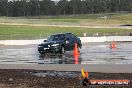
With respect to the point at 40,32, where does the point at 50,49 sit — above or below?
above

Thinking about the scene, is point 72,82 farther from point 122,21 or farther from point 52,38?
point 122,21

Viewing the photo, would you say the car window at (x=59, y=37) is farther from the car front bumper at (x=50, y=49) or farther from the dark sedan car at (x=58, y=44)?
the car front bumper at (x=50, y=49)

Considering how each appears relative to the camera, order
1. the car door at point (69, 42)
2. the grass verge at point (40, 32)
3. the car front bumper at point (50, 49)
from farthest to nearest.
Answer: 1. the grass verge at point (40, 32)
2. the car door at point (69, 42)
3. the car front bumper at point (50, 49)

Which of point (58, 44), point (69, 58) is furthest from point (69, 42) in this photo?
point (69, 58)

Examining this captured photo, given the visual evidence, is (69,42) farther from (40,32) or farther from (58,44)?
(40,32)

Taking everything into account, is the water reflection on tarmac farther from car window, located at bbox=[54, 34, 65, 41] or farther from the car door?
car window, located at bbox=[54, 34, 65, 41]

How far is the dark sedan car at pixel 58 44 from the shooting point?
30955mm

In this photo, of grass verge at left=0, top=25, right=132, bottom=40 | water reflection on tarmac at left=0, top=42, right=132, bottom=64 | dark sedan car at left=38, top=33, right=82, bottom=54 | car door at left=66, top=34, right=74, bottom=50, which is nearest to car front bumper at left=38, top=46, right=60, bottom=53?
dark sedan car at left=38, top=33, right=82, bottom=54

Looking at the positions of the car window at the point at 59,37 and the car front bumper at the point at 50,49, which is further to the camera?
the car window at the point at 59,37

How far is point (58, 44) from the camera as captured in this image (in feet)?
102

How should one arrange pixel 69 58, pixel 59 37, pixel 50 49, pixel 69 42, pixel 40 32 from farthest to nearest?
1. pixel 40 32
2. pixel 59 37
3. pixel 69 42
4. pixel 50 49
5. pixel 69 58

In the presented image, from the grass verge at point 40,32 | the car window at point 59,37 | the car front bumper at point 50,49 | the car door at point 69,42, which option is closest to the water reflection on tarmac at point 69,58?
the car front bumper at point 50,49

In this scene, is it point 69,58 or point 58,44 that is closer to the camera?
point 69,58

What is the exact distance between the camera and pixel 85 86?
36.7 feet
